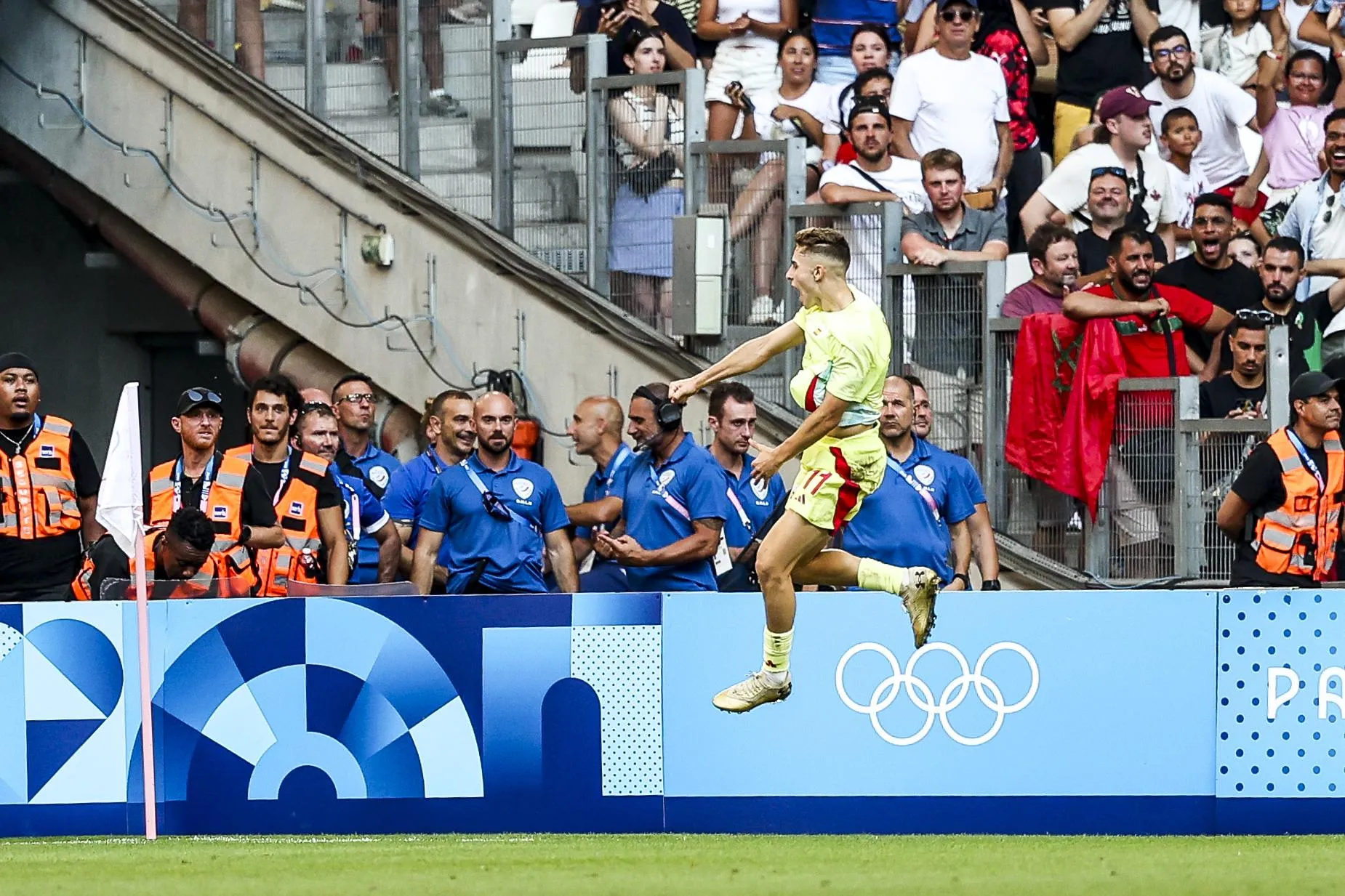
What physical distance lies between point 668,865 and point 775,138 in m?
6.92

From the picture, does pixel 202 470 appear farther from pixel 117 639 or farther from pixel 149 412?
pixel 149 412

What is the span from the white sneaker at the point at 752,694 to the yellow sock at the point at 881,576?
0.61 meters

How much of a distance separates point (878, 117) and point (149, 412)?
8.69 m

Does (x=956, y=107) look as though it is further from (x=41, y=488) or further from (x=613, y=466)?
(x=41, y=488)

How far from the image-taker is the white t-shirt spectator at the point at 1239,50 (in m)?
16.4

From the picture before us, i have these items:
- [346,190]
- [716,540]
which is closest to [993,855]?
[716,540]

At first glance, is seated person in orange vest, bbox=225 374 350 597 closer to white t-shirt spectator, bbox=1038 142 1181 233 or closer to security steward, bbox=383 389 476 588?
security steward, bbox=383 389 476 588

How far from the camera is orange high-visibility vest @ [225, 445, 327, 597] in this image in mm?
13062

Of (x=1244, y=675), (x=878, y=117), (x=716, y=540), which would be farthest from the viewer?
(x=878, y=117)

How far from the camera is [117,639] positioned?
1235 cm

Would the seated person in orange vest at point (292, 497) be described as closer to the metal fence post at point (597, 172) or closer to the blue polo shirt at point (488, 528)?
the blue polo shirt at point (488, 528)

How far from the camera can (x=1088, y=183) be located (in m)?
15.3

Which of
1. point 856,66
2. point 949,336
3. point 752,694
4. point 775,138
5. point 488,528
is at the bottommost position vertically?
point 752,694

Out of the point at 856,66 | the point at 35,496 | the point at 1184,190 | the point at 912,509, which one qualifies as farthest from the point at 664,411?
the point at 1184,190
